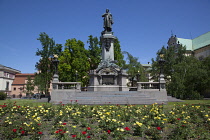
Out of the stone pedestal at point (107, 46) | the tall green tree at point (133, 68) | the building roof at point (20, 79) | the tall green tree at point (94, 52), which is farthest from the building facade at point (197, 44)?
the building roof at point (20, 79)

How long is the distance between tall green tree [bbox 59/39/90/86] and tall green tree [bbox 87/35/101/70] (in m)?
2.07

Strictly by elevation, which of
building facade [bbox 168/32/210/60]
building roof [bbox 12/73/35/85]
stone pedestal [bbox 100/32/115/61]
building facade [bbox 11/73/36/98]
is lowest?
building facade [bbox 11/73/36/98]

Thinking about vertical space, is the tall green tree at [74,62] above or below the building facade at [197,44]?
below

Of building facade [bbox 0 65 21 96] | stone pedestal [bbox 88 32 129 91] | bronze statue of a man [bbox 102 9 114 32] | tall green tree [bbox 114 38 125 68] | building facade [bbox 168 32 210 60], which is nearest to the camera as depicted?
stone pedestal [bbox 88 32 129 91]

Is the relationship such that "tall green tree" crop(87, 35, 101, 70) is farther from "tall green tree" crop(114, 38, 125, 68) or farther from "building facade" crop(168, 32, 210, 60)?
"building facade" crop(168, 32, 210, 60)

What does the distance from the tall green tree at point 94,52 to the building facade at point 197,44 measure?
38.4 meters

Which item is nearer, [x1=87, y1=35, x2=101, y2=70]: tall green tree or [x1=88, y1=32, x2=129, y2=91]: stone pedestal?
[x1=88, y1=32, x2=129, y2=91]: stone pedestal

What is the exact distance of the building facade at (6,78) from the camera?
61.3m

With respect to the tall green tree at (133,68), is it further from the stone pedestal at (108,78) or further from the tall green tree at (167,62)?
the stone pedestal at (108,78)

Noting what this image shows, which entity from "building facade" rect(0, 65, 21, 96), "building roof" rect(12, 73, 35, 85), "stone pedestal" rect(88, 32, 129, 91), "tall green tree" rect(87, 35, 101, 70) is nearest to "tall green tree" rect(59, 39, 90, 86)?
"tall green tree" rect(87, 35, 101, 70)

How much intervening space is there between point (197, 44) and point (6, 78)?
247 ft

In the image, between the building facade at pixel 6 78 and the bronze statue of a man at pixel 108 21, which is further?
A: the building facade at pixel 6 78

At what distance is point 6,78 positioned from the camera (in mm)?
63438

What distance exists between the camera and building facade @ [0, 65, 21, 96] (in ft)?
201
